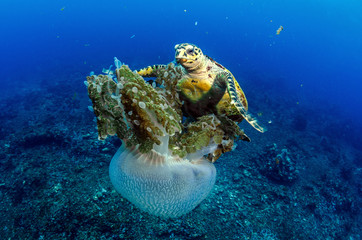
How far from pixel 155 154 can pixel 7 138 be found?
7421mm

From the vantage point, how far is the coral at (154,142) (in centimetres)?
150

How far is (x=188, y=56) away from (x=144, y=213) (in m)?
2.81

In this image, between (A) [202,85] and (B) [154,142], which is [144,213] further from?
(A) [202,85]

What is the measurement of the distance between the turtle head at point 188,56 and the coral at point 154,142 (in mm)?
606

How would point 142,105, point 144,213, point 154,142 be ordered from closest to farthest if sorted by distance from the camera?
point 142,105
point 154,142
point 144,213

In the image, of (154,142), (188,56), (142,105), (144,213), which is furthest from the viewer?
(144,213)

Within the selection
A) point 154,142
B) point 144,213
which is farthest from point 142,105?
point 144,213

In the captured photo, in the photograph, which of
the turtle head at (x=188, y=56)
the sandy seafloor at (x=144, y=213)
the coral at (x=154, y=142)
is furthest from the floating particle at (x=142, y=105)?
the sandy seafloor at (x=144, y=213)

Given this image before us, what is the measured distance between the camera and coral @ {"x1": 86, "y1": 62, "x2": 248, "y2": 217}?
1497mm

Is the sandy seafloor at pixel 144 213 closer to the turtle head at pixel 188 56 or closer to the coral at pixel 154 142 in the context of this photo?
the coral at pixel 154 142

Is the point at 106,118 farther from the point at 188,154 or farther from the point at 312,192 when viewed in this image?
the point at 312,192

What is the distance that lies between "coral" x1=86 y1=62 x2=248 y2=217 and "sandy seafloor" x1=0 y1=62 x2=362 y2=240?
1708 millimetres

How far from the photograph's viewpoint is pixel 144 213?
3.43m

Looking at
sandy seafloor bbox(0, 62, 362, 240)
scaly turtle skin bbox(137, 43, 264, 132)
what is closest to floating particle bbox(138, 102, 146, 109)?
scaly turtle skin bbox(137, 43, 264, 132)
